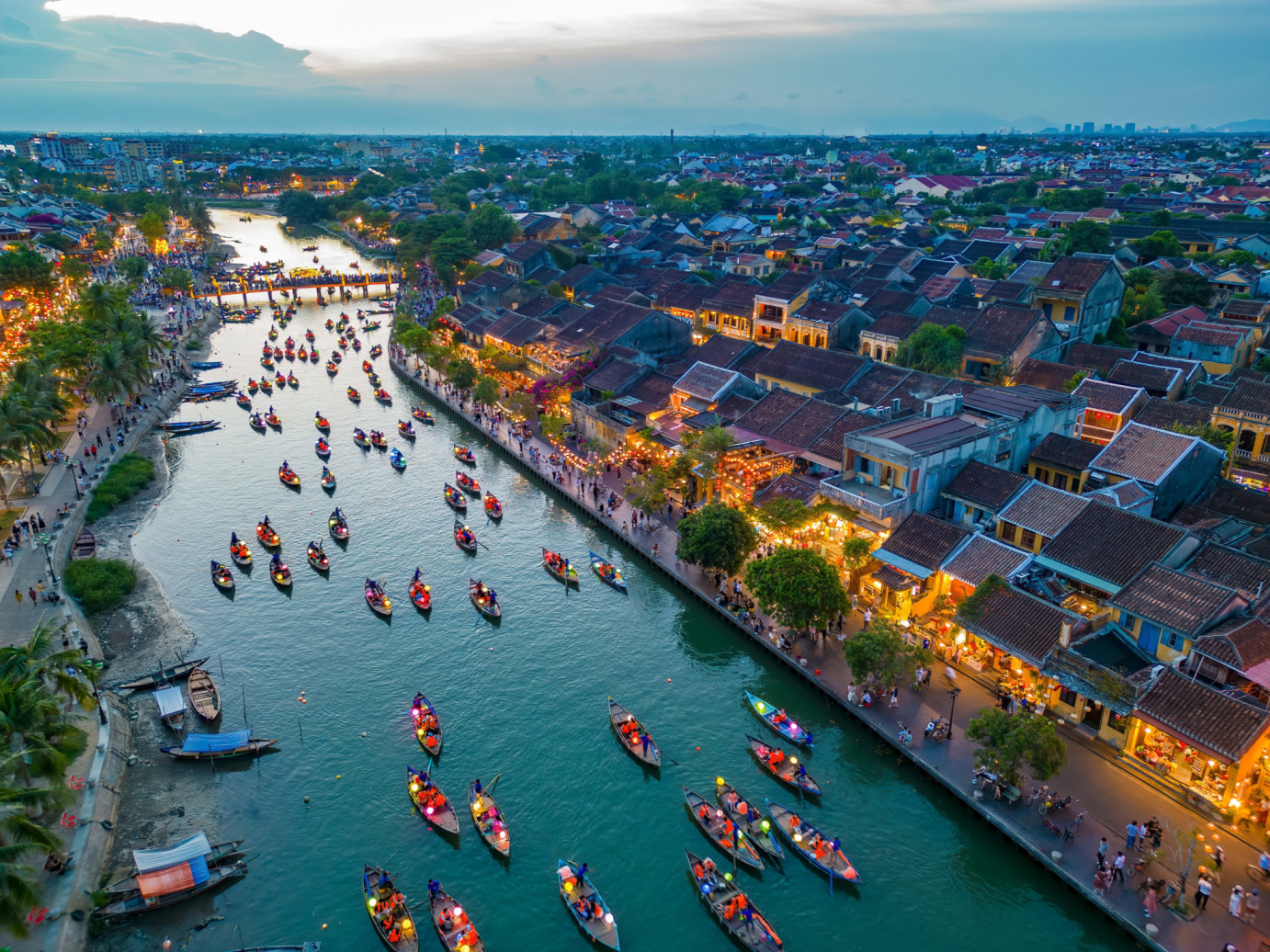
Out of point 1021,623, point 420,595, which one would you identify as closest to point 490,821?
point 420,595

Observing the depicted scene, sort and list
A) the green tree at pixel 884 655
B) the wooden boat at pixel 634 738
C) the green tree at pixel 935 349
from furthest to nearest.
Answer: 1. the green tree at pixel 935 349
2. the wooden boat at pixel 634 738
3. the green tree at pixel 884 655

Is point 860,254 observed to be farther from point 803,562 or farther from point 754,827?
point 754,827

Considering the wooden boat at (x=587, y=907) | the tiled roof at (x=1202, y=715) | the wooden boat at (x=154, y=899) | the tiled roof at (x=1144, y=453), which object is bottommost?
the wooden boat at (x=154, y=899)

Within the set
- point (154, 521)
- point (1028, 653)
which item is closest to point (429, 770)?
point (1028, 653)

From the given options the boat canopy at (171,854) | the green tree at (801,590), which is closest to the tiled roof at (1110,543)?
the green tree at (801,590)

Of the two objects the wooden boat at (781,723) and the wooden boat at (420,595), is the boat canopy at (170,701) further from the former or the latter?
the wooden boat at (781,723)

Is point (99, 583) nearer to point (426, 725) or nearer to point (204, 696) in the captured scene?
point (204, 696)
